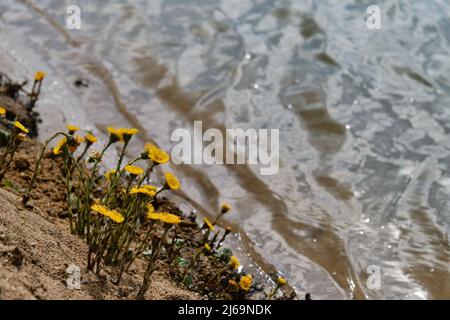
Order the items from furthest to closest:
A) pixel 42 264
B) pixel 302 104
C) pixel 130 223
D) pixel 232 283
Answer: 1. pixel 302 104
2. pixel 232 283
3. pixel 130 223
4. pixel 42 264

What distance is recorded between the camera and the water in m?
4.30

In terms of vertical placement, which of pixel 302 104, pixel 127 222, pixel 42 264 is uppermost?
pixel 302 104

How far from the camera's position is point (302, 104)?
6027 millimetres

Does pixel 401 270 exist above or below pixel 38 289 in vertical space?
below

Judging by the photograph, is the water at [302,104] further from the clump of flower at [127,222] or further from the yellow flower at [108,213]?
the yellow flower at [108,213]

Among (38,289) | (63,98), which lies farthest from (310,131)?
(38,289)

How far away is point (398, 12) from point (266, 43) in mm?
1919

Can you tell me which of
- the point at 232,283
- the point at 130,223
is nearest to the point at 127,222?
the point at 130,223

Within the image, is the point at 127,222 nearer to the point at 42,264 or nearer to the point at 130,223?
the point at 130,223

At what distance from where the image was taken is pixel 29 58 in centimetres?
638

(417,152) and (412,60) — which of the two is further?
(412,60)

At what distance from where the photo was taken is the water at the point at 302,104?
4.30m
